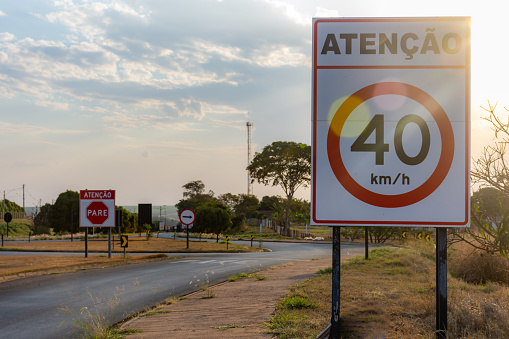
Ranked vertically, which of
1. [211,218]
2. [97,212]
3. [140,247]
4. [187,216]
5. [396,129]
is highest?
[396,129]

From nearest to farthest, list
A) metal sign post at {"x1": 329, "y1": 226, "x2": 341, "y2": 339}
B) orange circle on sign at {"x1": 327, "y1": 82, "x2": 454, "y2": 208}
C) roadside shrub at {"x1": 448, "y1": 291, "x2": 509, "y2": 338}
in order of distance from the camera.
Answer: orange circle on sign at {"x1": 327, "y1": 82, "x2": 454, "y2": 208} < metal sign post at {"x1": 329, "y1": 226, "x2": 341, "y2": 339} < roadside shrub at {"x1": 448, "y1": 291, "x2": 509, "y2": 338}

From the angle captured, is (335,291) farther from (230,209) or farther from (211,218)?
(230,209)

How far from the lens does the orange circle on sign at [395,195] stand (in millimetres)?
3320

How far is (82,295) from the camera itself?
1199cm

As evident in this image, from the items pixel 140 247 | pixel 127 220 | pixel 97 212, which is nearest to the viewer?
pixel 97 212

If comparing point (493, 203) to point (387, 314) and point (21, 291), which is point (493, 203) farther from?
point (21, 291)

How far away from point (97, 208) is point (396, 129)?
21816 mm

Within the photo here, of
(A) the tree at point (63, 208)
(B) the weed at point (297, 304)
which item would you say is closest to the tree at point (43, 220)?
(A) the tree at point (63, 208)

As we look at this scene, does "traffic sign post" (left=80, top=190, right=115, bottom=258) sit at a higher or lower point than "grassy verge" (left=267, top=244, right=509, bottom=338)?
higher

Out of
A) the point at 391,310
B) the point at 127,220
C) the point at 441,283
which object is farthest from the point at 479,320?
the point at 127,220

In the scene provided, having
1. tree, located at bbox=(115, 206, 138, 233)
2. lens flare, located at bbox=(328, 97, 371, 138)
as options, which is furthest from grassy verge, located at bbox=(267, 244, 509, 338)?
tree, located at bbox=(115, 206, 138, 233)

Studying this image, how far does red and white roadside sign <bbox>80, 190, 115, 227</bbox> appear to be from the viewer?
23250 millimetres

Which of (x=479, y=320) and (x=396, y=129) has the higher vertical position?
(x=396, y=129)

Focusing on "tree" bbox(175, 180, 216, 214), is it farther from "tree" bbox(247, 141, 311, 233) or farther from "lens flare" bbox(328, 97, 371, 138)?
"lens flare" bbox(328, 97, 371, 138)
